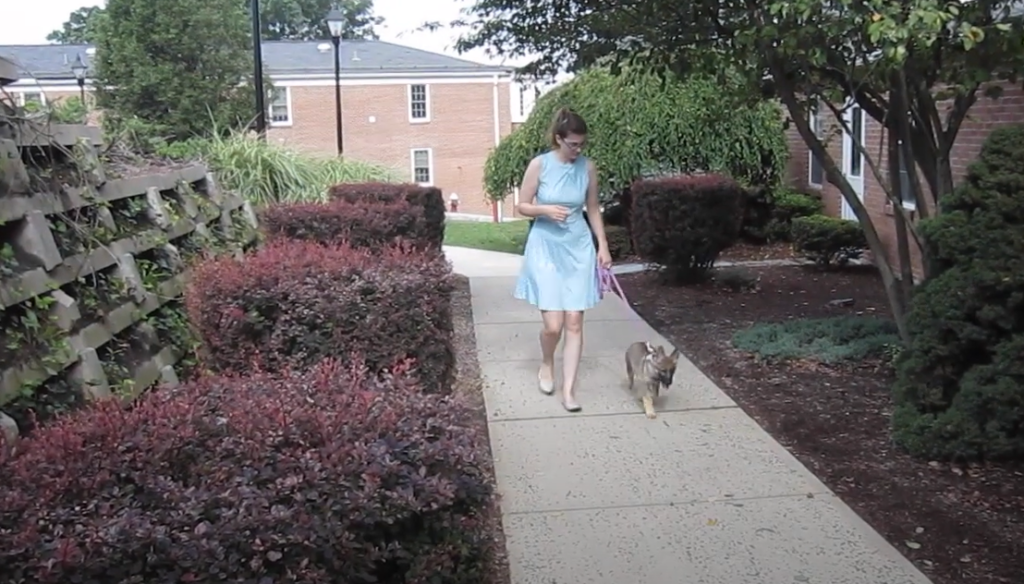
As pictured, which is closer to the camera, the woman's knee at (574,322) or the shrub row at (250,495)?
the shrub row at (250,495)

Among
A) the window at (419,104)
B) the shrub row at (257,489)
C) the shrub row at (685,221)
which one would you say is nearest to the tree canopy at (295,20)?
the window at (419,104)

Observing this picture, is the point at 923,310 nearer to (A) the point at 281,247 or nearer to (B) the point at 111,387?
(A) the point at 281,247

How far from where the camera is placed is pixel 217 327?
4320 mm

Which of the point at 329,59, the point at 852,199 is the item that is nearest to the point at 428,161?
the point at 329,59

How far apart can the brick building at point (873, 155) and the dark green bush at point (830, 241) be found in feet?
1.46

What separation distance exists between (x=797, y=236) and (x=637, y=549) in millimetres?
8825

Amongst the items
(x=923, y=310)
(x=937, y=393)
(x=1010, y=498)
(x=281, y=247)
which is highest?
(x=281, y=247)

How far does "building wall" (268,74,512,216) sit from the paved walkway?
104ft

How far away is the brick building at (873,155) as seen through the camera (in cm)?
904

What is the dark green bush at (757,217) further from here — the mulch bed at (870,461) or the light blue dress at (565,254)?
the light blue dress at (565,254)

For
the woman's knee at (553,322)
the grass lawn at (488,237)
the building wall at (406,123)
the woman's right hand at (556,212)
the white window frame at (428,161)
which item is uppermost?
the building wall at (406,123)

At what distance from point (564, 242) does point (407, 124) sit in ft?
110

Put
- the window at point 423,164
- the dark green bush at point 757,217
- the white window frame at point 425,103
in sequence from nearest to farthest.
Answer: the dark green bush at point 757,217 → the white window frame at point 425,103 → the window at point 423,164

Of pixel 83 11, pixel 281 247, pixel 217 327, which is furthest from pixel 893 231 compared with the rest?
pixel 83 11
